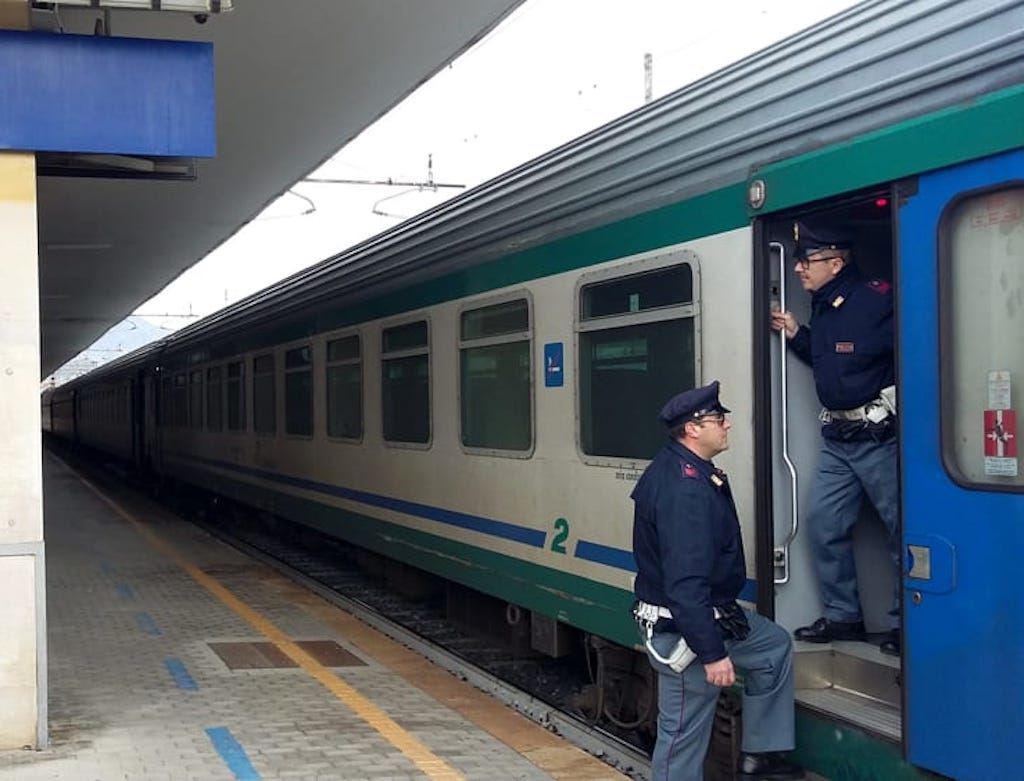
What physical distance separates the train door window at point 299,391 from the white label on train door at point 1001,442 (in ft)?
29.1

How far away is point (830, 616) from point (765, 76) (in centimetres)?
217

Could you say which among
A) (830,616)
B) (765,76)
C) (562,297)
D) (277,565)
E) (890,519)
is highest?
(765,76)

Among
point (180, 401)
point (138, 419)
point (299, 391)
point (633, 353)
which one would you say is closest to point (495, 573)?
point (633, 353)

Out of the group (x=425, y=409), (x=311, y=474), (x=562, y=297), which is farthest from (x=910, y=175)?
(x=311, y=474)

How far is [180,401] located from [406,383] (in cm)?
1210

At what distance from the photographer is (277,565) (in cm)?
1297

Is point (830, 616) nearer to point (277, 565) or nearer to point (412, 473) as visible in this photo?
point (412, 473)

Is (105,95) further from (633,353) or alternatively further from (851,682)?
(851,682)

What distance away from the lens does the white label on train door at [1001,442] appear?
3742mm

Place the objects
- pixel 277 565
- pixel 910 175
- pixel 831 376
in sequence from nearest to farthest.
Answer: pixel 910 175
pixel 831 376
pixel 277 565

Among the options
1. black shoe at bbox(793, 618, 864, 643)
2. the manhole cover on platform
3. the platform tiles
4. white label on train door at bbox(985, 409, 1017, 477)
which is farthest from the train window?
white label on train door at bbox(985, 409, 1017, 477)

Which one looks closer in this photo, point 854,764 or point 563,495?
point 854,764

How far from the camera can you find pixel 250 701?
672 cm

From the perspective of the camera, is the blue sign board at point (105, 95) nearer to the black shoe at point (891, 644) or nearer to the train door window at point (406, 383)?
the train door window at point (406, 383)
